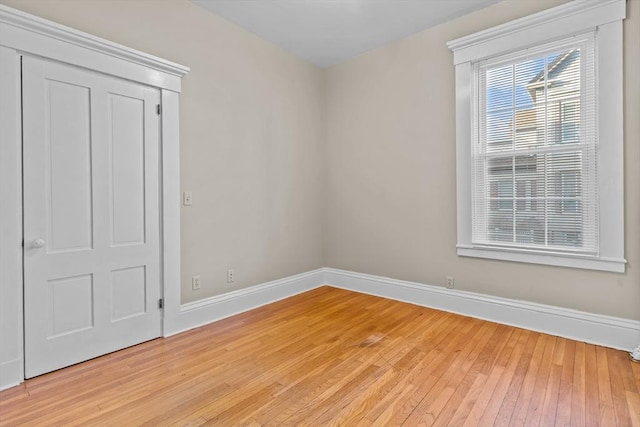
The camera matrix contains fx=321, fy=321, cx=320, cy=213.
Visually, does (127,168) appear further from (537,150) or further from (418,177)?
(537,150)

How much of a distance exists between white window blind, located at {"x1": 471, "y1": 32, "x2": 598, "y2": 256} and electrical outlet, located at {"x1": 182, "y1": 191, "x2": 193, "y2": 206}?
110 inches

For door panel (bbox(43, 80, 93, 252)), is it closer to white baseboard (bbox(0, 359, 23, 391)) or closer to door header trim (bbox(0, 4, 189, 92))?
door header trim (bbox(0, 4, 189, 92))

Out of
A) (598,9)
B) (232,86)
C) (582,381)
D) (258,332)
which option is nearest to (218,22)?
(232,86)

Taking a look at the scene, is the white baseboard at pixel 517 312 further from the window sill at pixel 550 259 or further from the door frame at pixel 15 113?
the door frame at pixel 15 113

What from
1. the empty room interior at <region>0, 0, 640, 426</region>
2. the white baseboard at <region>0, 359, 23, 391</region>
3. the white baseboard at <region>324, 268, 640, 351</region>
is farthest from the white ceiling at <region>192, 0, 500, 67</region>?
the white baseboard at <region>0, 359, 23, 391</region>

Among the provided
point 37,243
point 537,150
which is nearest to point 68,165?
point 37,243

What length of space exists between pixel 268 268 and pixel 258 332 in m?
0.99

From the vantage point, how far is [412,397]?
192cm

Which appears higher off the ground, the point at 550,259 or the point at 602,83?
the point at 602,83

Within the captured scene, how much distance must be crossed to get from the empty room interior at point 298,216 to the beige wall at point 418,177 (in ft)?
0.07

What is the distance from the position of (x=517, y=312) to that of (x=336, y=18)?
133 inches

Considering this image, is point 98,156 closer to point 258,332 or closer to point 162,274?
point 162,274

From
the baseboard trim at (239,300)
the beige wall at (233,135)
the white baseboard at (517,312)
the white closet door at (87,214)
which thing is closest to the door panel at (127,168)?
the white closet door at (87,214)

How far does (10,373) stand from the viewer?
80.7 inches
